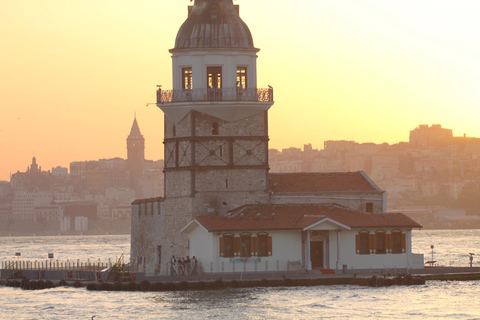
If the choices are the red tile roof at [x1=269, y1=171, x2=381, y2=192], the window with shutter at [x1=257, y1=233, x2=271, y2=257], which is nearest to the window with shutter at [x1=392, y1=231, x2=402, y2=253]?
the red tile roof at [x1=269, y1=171, x2=381, y2=192]

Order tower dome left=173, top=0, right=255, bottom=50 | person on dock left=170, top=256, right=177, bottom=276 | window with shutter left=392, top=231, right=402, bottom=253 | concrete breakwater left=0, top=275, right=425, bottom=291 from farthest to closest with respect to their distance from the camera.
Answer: tower dome left=173, top=0, right=255, bottom=50 → window with shutter left=392, top=231, right=402, bottom=253 → person on dock left=170, top=256, right=177, bottom=276 → concrete breakwater left=0, top=275, right=425, bottom=291

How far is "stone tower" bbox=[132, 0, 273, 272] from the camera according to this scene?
64500mm

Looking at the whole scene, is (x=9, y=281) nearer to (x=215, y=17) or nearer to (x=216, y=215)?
(x=216, y=215)

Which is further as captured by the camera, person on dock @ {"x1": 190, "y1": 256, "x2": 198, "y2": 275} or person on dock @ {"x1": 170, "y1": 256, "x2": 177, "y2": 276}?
person on dock @ {"x1": 170, "y1": 256, "x2": 177, "y2": 276}

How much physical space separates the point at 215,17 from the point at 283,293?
1490 centimetres

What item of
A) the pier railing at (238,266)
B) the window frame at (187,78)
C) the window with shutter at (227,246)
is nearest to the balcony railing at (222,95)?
the window frame at (187,78)

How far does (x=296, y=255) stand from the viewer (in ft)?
202

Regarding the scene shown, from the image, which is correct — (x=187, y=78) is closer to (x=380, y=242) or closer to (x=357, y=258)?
(x=357, y=258)

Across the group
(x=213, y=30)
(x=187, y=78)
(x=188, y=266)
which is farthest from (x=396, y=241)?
(x=213, y=30)

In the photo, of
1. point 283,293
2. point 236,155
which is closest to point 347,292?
point 283,293

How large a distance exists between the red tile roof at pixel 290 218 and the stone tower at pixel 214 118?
1676mm

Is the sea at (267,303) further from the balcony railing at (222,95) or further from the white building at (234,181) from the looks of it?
the balcony railing at (222,95)

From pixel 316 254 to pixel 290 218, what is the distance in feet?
6.34

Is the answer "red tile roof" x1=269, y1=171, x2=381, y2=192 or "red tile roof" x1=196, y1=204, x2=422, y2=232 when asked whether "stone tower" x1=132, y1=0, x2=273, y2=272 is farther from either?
"red tile roof" x1=196, y1=204, x2=422, y2=232
